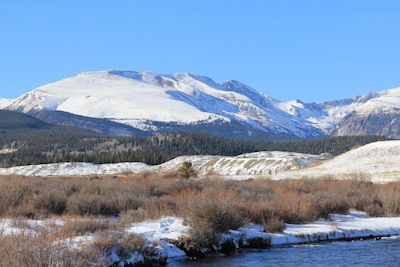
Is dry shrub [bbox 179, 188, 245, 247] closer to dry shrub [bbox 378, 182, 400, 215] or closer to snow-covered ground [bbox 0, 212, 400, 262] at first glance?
snow-covered ground [bbox 0, 212, 400, 262]

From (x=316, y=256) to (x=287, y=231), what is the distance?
634 cm

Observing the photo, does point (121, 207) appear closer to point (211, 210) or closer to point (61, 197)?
point (61, 197)

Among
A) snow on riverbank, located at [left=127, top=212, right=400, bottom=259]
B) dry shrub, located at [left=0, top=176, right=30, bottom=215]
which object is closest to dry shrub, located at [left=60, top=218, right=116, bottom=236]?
snow on riverbank, located at [left=127, top=212, right=400, bottom=259]

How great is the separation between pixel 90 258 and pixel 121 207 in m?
17.3

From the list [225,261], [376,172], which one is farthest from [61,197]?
[376,172]

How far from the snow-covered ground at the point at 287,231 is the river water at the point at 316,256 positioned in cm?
128

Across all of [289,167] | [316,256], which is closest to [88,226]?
[316,256]

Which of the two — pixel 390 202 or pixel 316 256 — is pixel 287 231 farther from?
pixel 390 202

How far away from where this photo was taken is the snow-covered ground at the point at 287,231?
90.2ft

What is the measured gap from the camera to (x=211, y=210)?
98.6 ft

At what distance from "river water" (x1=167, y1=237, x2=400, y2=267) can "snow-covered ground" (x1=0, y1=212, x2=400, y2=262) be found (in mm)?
1281

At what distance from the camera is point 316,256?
27578 millimetres

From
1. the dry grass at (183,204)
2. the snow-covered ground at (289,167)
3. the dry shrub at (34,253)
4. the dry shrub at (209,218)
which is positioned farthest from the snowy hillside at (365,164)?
the dry shrub at (34,253)

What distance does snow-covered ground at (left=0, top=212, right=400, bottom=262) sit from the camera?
27.5 meters
